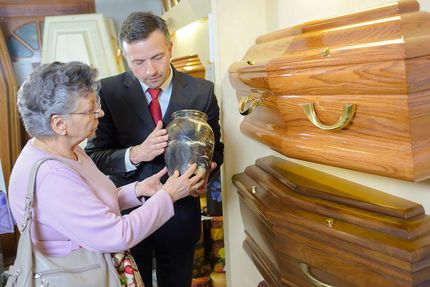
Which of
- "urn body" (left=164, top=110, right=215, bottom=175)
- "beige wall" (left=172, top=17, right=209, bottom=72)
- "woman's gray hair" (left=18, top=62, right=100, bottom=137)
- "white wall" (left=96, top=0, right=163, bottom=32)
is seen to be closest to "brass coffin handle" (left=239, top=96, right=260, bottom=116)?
"urn body" (left=164, top=110, right=215, bottom=175)

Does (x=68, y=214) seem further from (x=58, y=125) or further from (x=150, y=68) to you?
(x=150, y=68)

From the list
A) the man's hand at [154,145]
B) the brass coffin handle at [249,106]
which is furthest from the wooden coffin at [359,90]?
the man's hand at [154,145]

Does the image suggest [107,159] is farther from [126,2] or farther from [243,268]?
[126,2]

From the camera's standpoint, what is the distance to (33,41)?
337 centimetres

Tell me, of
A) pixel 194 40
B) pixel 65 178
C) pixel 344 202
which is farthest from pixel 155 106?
pixel 194 40

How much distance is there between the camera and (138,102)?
1423 mm

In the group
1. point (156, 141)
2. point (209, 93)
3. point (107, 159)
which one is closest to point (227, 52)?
point (209, 93)

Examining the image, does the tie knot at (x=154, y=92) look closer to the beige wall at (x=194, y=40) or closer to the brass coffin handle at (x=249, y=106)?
the brass coffin handle at (x=249, y=106)

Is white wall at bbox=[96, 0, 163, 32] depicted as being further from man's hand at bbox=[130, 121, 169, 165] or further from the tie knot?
man's hand at bbox=[130, 121, 169, 165]

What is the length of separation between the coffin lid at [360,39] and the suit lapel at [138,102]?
1.72ft

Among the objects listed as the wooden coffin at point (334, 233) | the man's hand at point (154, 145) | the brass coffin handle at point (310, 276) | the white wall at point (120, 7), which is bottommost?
the brass coffin handle at point (310, 276)

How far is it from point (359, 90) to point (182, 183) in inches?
22.8

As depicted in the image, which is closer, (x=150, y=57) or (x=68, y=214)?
(x=68, y=214)

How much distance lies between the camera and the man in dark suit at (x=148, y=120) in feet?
4.30
